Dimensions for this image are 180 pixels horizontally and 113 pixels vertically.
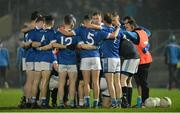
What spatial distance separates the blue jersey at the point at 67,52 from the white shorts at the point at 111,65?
2.15ft

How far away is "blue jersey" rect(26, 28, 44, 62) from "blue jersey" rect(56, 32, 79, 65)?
0.41 meters

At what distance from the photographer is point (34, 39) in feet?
50.9

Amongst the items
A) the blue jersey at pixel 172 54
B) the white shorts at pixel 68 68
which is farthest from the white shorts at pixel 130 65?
the blue jersey at pixel 172 54

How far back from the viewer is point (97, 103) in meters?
15.3

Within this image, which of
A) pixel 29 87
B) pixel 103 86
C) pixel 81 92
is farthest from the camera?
pixel 103 86

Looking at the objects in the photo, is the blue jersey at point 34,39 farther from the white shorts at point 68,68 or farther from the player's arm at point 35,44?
the white shorts at point 68,68

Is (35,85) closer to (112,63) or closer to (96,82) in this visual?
(96,82)

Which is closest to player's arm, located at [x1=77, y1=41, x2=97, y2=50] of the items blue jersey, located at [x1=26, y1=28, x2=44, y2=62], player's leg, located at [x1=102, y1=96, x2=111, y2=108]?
blue jersey, located at [x1=26, y1=28, x2=44, y2=62]

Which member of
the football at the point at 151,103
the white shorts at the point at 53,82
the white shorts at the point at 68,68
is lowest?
the football at the point at 151,103

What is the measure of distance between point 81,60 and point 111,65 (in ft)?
2.17

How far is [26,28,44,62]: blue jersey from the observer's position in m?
15.5

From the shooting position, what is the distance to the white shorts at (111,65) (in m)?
15.2

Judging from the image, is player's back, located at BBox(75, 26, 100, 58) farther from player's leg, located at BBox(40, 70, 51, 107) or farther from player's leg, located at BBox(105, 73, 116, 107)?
player's leg, located at BBox(40, 70, 51, 107)

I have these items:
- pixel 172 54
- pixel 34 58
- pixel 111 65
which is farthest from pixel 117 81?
pixel 172 54
